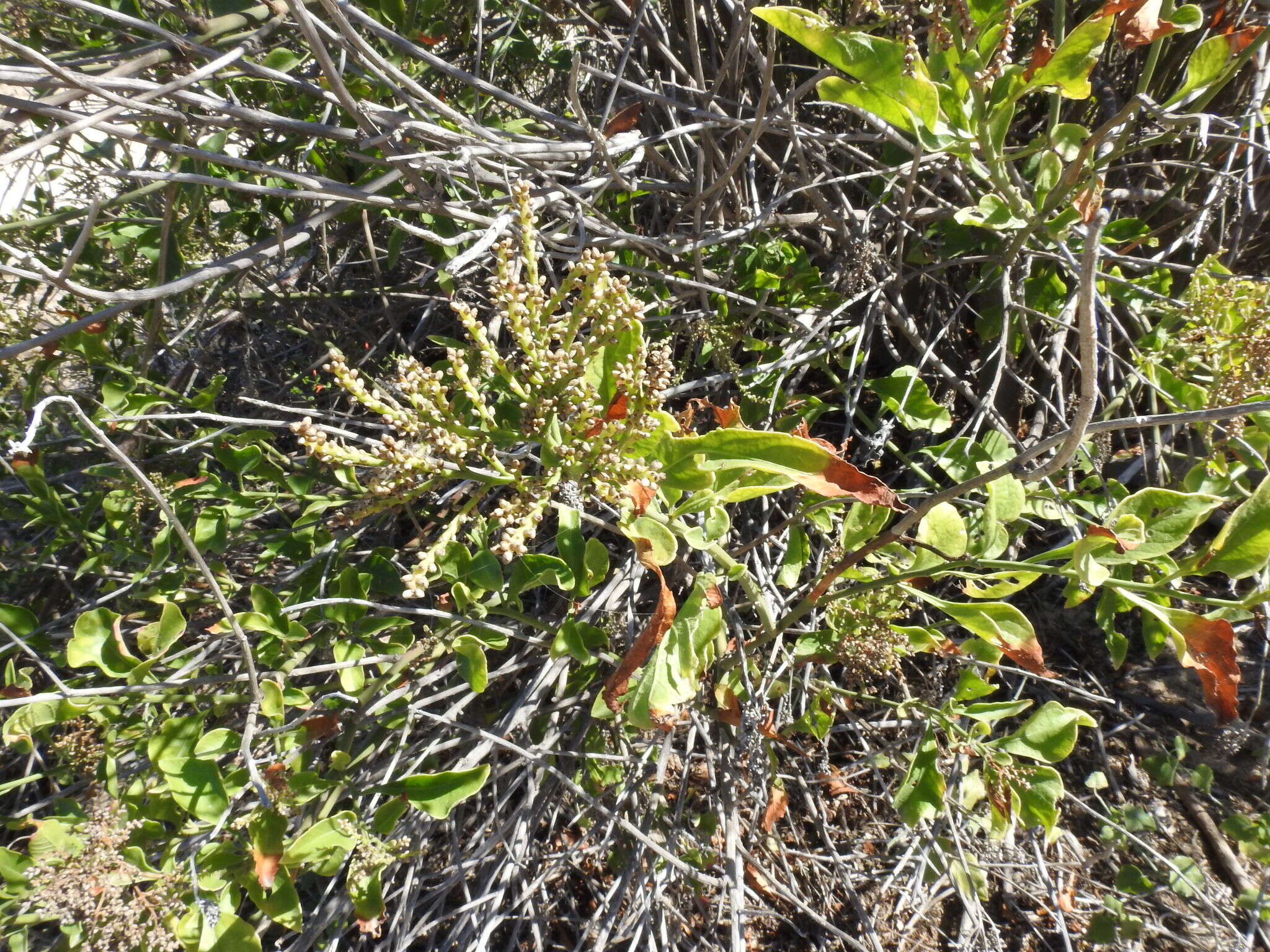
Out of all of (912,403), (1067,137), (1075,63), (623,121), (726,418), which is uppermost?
(1075,63)

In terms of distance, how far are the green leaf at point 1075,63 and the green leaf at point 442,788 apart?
4.06 feet

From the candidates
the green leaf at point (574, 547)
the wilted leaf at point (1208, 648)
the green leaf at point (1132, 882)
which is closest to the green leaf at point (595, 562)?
the green leaf at point (574, 547)

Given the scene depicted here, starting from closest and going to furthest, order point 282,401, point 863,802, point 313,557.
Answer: point 313,557, point 863,802, point 282,401

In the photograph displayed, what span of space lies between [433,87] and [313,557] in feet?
3.89

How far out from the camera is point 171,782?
114 centimetres

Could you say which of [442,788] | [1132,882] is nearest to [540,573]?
[442,788]

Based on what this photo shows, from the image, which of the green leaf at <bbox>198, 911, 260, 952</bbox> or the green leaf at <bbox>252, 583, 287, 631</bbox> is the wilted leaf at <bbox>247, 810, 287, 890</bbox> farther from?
the green leaf at <bbox>252, 583, 287, 631</bbox>

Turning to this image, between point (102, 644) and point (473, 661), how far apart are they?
0.62 metres

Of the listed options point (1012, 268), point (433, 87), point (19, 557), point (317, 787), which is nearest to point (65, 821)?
point (317, 787)

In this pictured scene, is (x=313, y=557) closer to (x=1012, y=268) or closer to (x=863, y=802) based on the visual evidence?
(x=863, y=802)

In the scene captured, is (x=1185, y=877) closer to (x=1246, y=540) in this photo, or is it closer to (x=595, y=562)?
(x=1246, y=540)

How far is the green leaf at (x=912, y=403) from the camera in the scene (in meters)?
1.54

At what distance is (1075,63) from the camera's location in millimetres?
1000

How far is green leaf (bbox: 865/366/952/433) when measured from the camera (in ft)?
5.06
